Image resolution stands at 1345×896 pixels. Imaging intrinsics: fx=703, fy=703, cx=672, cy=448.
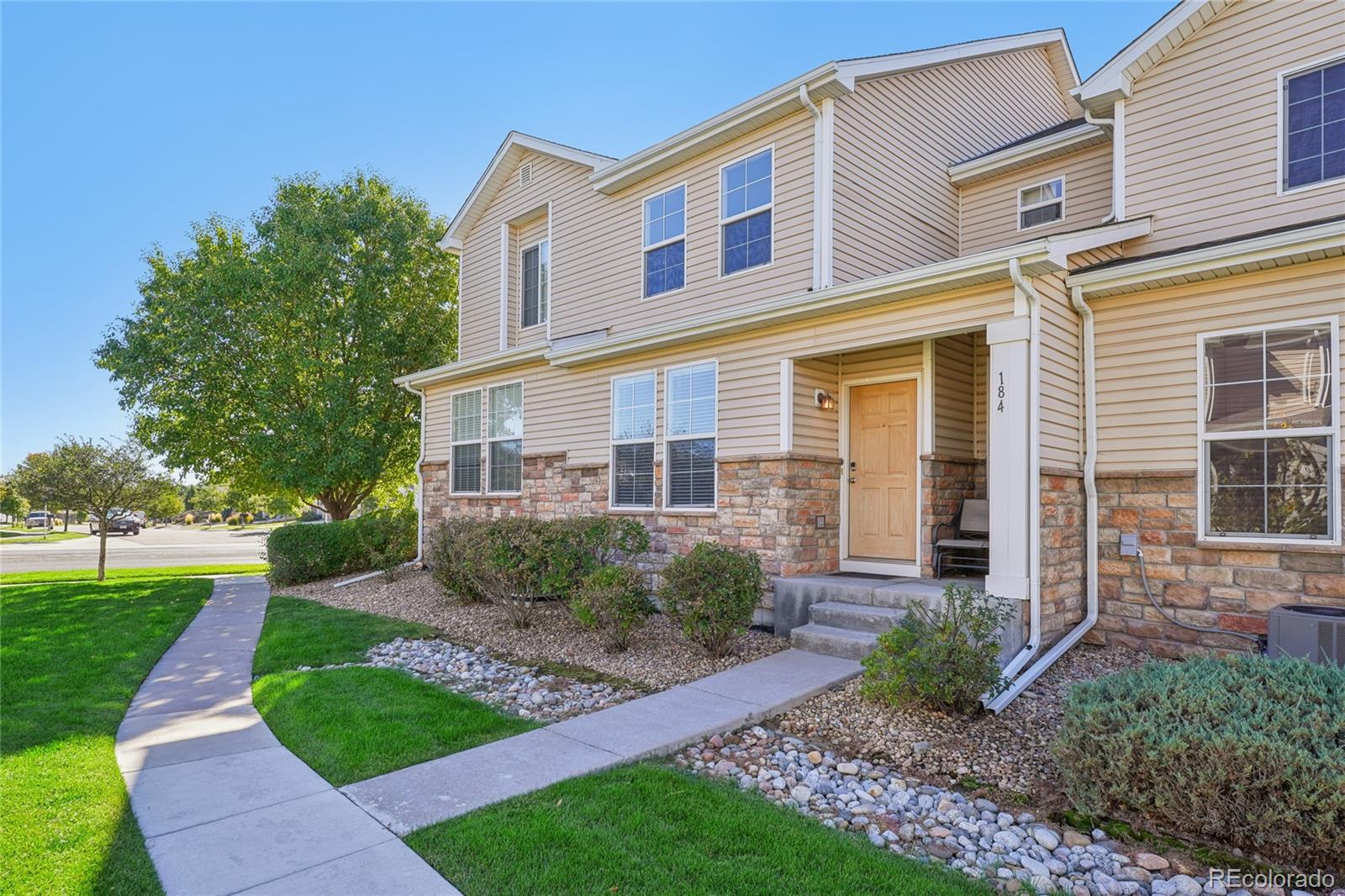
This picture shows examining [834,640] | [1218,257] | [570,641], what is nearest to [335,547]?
[570,641]

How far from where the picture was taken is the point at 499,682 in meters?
5.88

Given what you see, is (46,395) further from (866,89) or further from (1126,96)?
(1126,96)

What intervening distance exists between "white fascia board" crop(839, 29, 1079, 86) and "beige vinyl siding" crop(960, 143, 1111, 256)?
66.5 inches

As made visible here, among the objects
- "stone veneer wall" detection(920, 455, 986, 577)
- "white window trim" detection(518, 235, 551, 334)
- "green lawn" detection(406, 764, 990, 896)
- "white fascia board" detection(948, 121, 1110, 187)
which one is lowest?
"green lawn" detection(406, 764, 990, 896)

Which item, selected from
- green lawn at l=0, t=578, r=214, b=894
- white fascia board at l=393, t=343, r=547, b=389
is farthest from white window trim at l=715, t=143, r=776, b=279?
green lawn at l=0, t=578, r=214, b=894

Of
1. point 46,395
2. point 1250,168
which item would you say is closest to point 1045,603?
point 1250,168

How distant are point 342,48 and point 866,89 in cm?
752

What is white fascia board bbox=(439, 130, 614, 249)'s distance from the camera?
10.5m

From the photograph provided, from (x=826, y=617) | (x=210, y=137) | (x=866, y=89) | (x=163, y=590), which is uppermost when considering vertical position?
(x=210, y=137)

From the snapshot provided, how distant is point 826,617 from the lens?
21.4 ft

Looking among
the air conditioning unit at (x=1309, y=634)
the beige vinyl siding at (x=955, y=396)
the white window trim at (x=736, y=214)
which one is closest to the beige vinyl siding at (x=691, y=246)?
the white window trim at (x=736, y=214)

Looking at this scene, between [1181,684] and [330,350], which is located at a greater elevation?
[330,350]

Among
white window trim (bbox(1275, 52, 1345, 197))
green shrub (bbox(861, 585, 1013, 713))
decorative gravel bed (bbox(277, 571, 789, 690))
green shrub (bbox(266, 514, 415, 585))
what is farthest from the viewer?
green shrub (bbox(266, 514, 415, 585))

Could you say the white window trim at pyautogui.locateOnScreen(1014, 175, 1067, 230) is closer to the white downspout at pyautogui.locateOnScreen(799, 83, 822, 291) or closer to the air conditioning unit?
the white downspout at pyautogui.locateOnScreen(799, 83, 822, 291)
